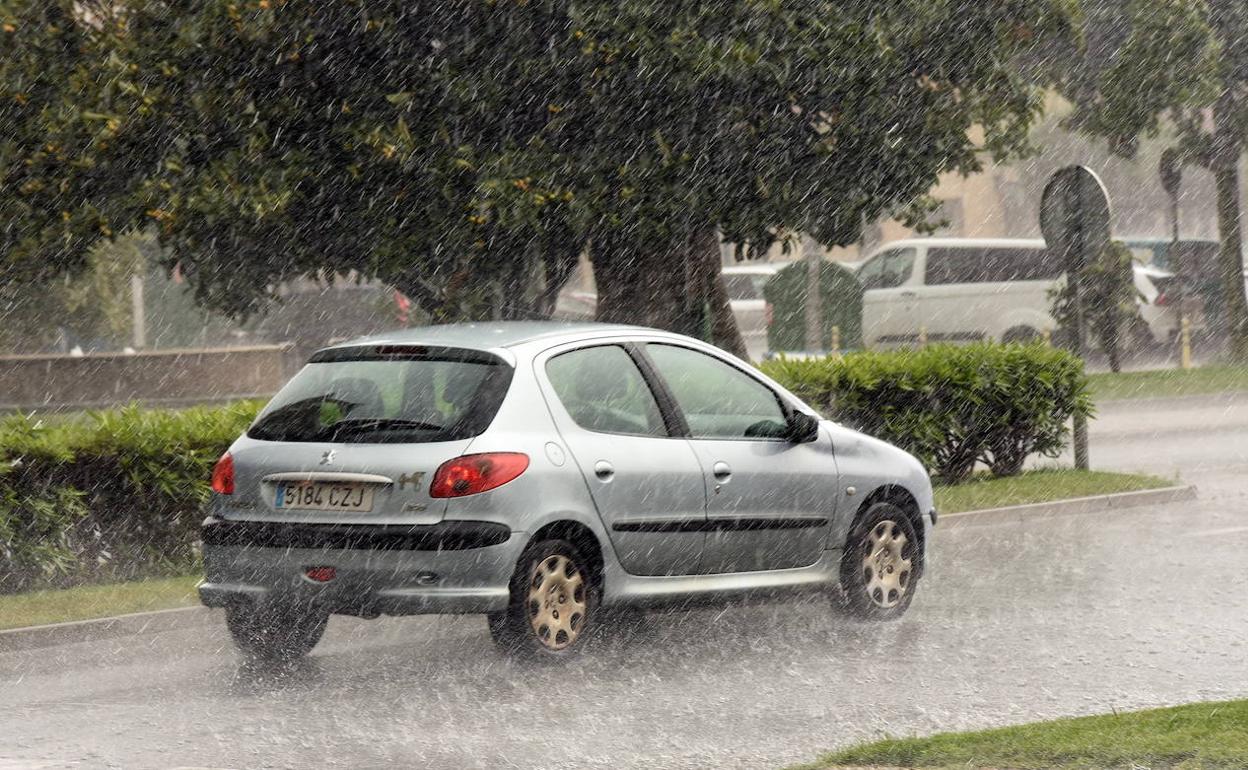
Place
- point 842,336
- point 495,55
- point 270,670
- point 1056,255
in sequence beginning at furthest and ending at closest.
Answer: point 842,336, point 1056,255, point 495,55, point 270,670

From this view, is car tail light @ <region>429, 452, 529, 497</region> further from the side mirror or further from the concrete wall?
the concrete wall

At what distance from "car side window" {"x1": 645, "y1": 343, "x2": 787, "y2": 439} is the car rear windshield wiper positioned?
1.37 m

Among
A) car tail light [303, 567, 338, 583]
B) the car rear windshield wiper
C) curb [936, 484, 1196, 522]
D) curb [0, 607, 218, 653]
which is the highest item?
the car rear windshield wiper

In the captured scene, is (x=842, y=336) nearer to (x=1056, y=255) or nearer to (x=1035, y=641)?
(x=1056, y=255)

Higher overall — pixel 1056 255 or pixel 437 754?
pixel 1056 255

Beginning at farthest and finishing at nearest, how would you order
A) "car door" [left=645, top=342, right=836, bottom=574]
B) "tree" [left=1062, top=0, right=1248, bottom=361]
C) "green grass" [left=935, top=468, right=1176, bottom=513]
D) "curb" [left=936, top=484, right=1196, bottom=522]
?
1. "tree" [left=1062, top=0, right=1248, bottom=361]
2. "green grass" [left=935, top=468, right=1176, bottom=513]
3. "curb" [left=936, top=484, right=1196, bottom=522]
4. "car door" [left=645, top=342, right=836, bottom=574]

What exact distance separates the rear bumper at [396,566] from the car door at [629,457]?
595 mm

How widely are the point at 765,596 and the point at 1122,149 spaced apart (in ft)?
73.3

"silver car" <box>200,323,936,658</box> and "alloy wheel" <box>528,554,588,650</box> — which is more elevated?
"silver car" <box>200,323,936,658</box>

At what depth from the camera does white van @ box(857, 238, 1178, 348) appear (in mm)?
31312

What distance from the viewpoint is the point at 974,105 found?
1786cm

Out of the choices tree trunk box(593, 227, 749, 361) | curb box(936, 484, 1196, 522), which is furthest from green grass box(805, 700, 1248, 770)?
tree trunk box(593, 227, 749, 361)

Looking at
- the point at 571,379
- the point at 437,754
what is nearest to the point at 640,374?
the point at 571,379

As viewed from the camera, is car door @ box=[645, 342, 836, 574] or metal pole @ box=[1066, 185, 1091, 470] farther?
metal pole @ box=[1066, 185, 1091, 470]
